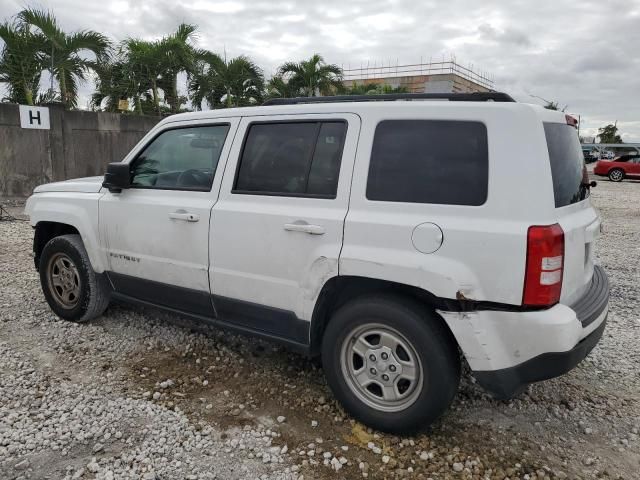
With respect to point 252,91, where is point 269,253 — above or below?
below

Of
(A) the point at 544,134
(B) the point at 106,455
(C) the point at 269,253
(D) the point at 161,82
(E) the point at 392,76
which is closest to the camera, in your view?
(A) the point at 544,134

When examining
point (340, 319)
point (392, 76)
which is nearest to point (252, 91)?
point (340, 319)

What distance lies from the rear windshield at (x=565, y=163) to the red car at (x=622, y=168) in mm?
25201

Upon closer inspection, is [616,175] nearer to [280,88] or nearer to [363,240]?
[280,88]

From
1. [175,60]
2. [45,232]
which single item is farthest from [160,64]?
[45,232]

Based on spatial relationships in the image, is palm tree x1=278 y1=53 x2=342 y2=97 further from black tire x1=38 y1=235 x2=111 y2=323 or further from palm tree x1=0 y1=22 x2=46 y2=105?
black tire x1=38 y1=235 x2=111 y2=323

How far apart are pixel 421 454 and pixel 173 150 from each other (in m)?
2.70

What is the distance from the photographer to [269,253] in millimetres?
3045

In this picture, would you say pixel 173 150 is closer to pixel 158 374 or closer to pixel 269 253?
pixel 269 253

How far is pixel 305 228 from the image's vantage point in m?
2.87

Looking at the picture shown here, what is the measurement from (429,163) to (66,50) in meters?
12.6

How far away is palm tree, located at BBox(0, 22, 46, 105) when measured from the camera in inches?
457

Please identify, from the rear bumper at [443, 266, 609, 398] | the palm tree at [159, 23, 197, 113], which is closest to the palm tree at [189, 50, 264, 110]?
the palm tree at [159, 23, 197, 113]

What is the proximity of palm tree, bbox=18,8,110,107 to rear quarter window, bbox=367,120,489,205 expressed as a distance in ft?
38.6
